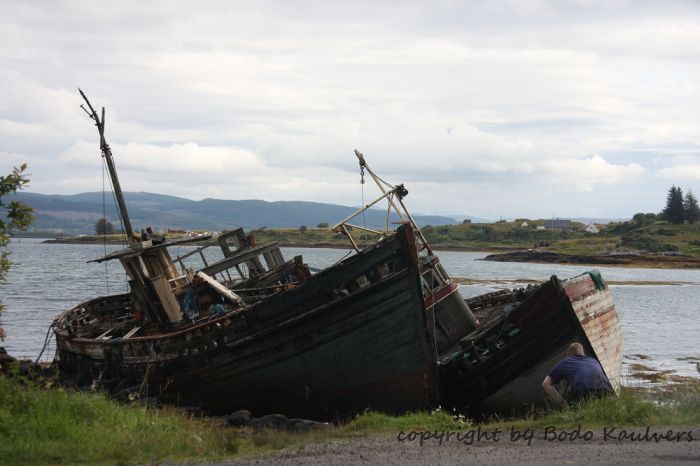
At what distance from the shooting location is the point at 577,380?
12.2m

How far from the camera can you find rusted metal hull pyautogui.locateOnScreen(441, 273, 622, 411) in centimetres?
1552

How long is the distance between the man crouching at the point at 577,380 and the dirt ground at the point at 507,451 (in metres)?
1.34

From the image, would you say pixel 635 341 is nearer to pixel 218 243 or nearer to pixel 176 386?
pixel 218 243

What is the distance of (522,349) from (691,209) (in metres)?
115

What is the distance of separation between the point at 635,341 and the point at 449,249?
332 feet

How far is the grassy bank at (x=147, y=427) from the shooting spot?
9820 mm

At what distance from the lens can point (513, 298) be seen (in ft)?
71.2

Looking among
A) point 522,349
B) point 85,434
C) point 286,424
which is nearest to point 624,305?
point 522,349

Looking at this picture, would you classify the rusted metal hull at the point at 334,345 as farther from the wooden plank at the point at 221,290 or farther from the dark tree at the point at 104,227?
the dark tree at the point at 104,227

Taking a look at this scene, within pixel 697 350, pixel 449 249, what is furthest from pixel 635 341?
pixel 449 249

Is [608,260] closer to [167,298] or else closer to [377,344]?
[167,298]

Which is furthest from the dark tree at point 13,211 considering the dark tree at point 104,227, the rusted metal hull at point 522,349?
the rusted metal hull at point 522,349

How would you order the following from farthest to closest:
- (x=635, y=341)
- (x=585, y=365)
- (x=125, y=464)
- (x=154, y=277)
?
(x=635, y=341), (x=154, y=277), (x=585, y=365), (x=125, y=464)

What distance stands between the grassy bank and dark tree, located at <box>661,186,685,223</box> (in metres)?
110
